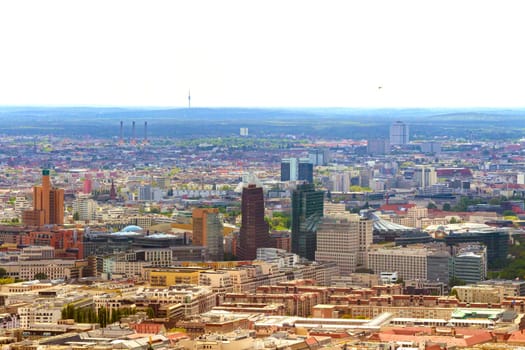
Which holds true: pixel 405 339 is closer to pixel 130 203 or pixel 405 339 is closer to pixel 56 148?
pixel 130 203

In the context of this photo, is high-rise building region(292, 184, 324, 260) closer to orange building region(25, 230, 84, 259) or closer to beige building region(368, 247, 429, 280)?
beige building region(368, 247, 429, 280)

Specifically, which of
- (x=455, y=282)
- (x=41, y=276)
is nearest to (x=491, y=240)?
(x=455, y=282)

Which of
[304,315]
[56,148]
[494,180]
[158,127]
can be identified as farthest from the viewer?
[158,127]

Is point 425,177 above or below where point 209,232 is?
below

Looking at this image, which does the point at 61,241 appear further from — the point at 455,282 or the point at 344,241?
the point at 455,282

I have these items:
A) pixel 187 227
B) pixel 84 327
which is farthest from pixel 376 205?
pixel 84 327

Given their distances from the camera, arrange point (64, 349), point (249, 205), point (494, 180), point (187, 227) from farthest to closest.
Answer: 1. point (494, 180)
2. point (187, 227)
3. point (249, 205)
4. point (64, 349)
